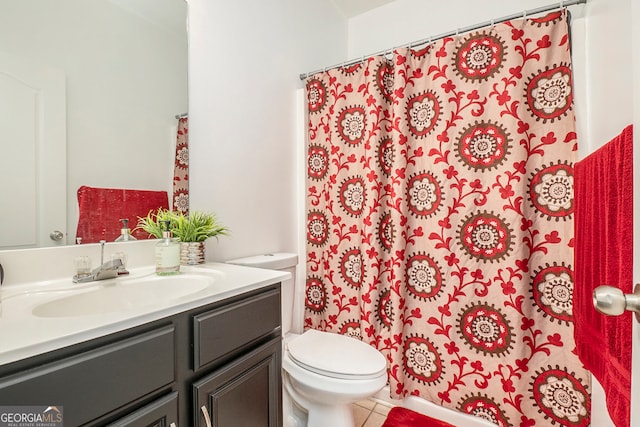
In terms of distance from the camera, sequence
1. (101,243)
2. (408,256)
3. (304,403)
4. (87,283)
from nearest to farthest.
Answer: (87,283) < (101,243) < (304,403) < (408,256)

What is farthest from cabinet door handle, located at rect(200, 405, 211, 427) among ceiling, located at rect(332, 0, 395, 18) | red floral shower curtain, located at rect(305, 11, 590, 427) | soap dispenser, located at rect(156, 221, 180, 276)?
ceiling, located at rect(332, 0, 395, 18)

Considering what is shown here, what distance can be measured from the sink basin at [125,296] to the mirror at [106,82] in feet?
0.82

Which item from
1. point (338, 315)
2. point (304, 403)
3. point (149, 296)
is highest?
point (149, 296)

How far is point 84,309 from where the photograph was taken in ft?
2.69

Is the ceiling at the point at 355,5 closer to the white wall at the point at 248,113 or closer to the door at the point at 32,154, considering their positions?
the white wall at the point at 248,113

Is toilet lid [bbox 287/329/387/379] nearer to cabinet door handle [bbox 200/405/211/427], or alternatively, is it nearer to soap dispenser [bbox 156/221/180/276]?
cabinet door handle [bbox 200/405/211/427]

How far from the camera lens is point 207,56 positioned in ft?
4.46

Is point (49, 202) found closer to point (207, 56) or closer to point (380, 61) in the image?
point (207, 56)

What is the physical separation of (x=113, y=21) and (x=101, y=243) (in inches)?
32.3

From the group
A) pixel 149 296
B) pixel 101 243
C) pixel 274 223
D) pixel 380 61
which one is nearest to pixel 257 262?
pixel 274 223

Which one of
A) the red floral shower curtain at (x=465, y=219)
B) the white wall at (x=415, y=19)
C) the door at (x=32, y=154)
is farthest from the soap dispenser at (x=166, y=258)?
the white wall at (x=415, y=19)

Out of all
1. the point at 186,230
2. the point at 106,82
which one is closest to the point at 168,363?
the point at 186,230

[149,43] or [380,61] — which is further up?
[380,61]

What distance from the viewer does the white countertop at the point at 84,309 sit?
1.65ft
